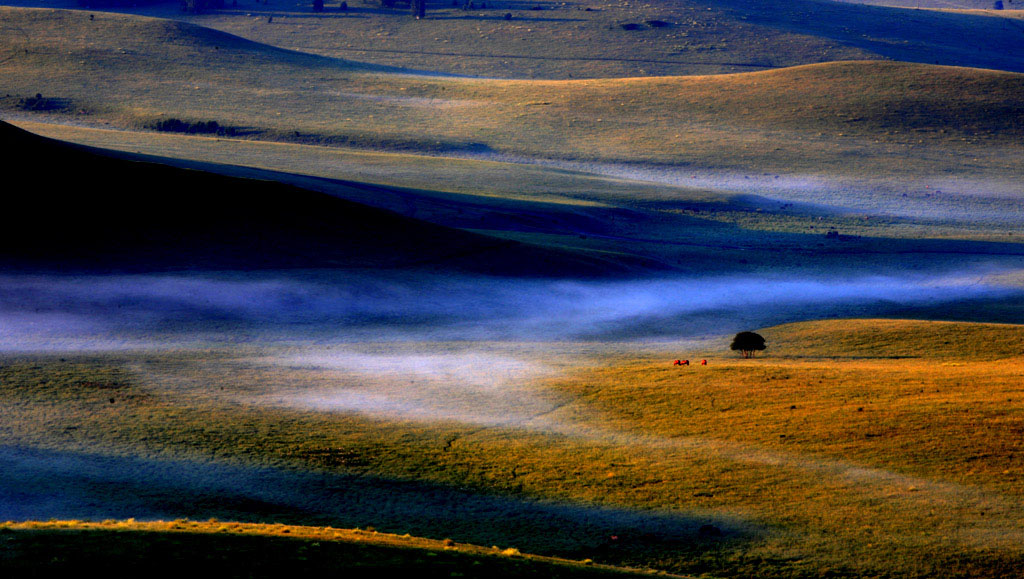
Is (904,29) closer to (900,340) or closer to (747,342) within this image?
(900,340)

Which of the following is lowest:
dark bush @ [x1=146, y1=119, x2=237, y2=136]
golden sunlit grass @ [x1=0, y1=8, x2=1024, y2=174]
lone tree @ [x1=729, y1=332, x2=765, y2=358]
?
lone tree @ [x1=729, y1=332, x2=765, y2=358]

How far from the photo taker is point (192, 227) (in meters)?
25.8

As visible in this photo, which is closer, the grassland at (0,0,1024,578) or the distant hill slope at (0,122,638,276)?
the grassland at (0,0,1024,578)

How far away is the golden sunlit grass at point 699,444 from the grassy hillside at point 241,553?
155 centimetres

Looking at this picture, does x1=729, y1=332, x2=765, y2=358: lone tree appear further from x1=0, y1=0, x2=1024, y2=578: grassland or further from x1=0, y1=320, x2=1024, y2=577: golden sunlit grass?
x1=0, y1=320, x2=1024, y2=577: golden sunlit grass

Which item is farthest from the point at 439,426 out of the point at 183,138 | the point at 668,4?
the point at 668,4

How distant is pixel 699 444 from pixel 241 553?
7287mm

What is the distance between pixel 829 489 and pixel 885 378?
5035 mm

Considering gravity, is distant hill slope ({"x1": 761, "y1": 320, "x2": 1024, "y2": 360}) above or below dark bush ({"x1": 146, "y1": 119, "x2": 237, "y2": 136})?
below

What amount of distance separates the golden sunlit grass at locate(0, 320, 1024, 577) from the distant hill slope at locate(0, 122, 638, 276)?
7.57 metres

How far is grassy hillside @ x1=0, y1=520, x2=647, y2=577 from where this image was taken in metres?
8.23

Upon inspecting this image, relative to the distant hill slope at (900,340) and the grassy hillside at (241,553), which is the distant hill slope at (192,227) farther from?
the grassy hillside at (241,553)

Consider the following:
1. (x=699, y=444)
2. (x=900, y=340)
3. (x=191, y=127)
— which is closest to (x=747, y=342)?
(x=900, y=340)

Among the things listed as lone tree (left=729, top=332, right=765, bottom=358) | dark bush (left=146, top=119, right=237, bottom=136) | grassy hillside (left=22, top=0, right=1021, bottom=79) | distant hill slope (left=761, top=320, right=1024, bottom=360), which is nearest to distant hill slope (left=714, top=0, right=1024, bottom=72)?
grassy hillside (left=22, top=0, right=1021, bottom=79)
